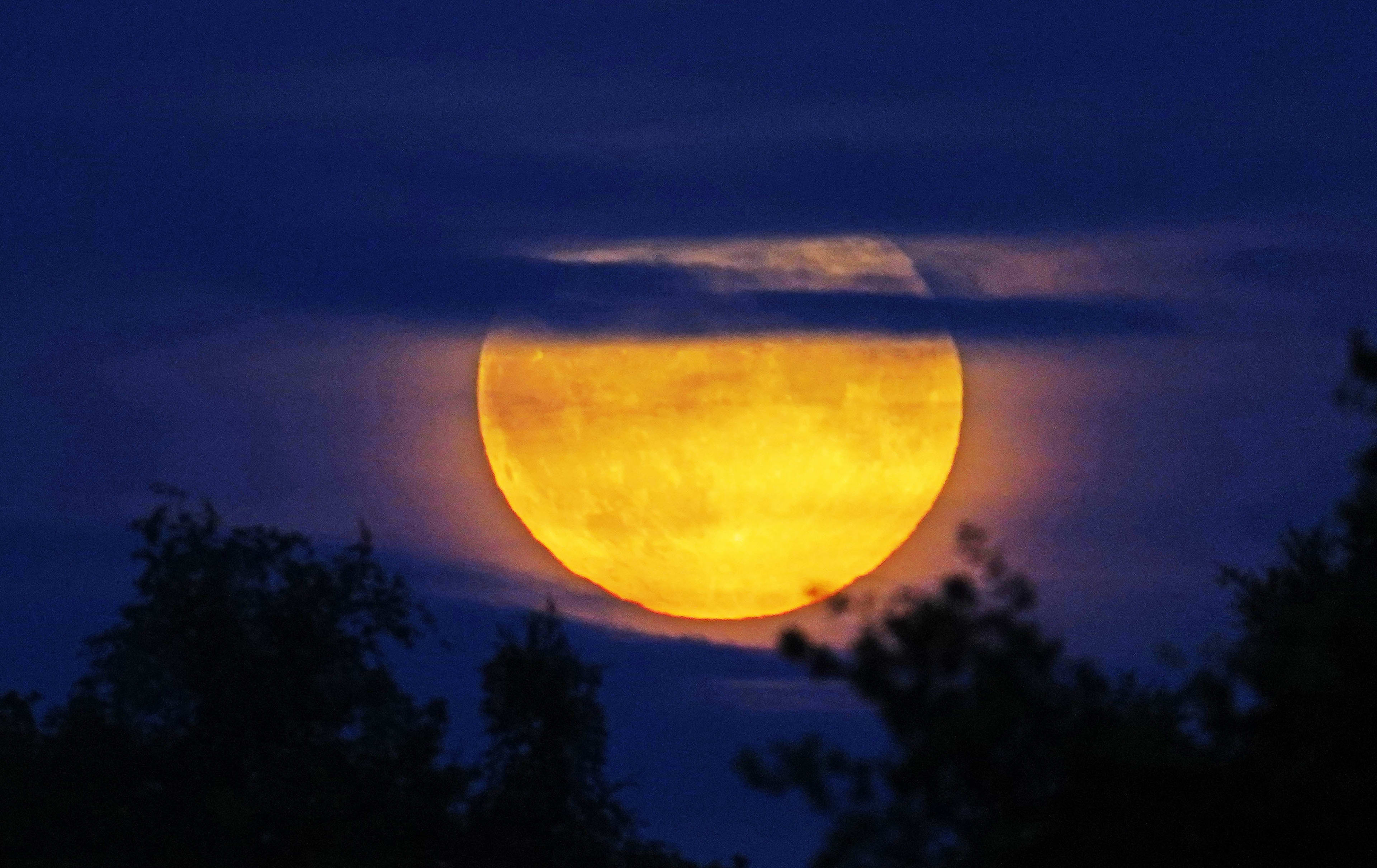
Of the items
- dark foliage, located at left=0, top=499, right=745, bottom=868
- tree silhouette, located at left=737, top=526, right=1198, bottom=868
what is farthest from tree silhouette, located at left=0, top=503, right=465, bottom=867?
tree silhouette, located at left=737, top=526, right=1198, bottom=868

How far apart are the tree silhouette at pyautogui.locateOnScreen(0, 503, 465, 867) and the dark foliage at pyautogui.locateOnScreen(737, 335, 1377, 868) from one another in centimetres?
2531

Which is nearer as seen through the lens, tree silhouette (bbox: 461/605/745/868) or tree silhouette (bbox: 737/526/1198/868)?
tree silhouette (bbox: 737/526/1198/868)

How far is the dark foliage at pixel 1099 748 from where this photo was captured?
23703 millimetres

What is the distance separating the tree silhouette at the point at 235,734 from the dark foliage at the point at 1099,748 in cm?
2531

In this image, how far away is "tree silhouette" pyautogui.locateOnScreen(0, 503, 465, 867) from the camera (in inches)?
1965

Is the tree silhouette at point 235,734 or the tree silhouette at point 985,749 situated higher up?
the tree silhouette at point 235,734

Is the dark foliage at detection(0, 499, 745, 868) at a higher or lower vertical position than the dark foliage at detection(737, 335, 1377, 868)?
higher

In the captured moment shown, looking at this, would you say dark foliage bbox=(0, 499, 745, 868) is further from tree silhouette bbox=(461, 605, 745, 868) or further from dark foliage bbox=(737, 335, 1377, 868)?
dark foliage bbox=(737, 335, 1377, 868)

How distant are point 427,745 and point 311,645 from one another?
3243 millimetres

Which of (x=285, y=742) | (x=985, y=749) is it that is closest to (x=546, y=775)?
(x=285, y=742)

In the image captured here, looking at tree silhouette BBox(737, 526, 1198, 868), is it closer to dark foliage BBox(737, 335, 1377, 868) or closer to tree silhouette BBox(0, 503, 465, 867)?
dark foliage BBox(737, 335, 1377, 868)

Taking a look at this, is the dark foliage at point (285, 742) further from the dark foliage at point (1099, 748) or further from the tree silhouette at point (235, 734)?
the dark foliage at point (1099, 748)

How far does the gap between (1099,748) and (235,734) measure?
31822mm

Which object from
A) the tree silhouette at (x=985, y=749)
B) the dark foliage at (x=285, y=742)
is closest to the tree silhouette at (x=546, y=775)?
the dark foliage at (x=285, y=742)
